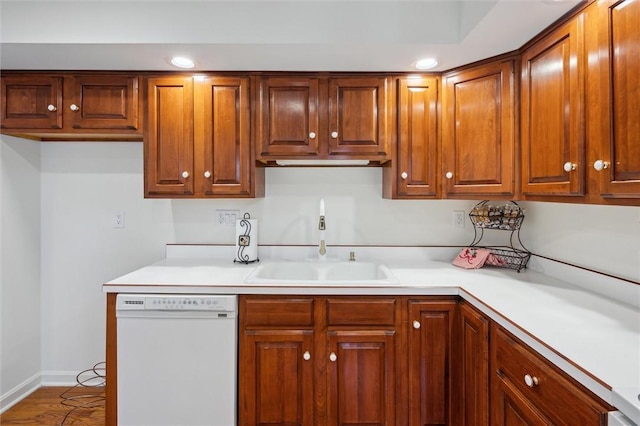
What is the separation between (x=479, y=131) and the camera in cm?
175

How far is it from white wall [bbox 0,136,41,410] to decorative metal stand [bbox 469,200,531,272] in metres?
3.08

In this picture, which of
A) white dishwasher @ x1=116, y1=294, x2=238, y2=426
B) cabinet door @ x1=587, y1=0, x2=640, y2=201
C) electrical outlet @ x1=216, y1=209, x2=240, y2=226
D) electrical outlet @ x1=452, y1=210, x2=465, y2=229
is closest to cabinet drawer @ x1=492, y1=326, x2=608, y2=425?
cabinet door @ x1=587, y1=0, x2=640, y2=201

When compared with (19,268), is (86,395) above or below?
below

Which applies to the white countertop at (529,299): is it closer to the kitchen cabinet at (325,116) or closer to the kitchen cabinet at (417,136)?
the kitchen cabinet at (417,136)

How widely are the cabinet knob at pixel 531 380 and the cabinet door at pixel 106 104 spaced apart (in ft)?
7.53

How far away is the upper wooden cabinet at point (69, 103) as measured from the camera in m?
1.87

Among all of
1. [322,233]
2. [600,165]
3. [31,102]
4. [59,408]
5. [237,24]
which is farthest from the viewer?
[322,233]

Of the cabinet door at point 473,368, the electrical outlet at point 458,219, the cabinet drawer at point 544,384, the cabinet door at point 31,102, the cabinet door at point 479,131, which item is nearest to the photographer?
the cabinet drawer at point 544,384

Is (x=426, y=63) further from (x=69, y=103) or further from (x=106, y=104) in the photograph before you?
(x=69, y=103)

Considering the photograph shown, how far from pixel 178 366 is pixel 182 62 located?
65.4 inches

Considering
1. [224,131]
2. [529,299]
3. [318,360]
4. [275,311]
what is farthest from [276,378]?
[224,131]

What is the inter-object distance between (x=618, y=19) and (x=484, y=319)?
1.20 metres

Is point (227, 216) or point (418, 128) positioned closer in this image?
point (418, 128)

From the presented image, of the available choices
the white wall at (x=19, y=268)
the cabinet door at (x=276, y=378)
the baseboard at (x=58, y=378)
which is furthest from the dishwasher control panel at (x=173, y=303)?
the baseboard at (x=58, y=378)
